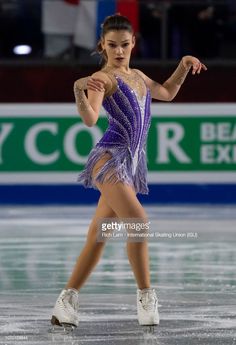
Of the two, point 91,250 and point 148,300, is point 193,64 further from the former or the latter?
point 148,300

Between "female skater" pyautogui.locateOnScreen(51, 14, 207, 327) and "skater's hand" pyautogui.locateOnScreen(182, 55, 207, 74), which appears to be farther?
"skater's hand" pyautogui.locateOnScreen(182, 55, 207, 74)

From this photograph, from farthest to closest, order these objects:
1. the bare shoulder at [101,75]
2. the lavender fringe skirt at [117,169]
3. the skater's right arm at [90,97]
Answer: the lavender fringe skirt at [117,169]
the bare shoulder at [101,75]
the skater's right arm at [90,97]

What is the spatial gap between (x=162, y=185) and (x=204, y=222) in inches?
74.9

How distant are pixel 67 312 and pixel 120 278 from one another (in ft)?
6.72

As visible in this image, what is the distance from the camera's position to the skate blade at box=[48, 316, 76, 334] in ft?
20.3

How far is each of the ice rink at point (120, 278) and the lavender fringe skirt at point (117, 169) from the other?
2.28ft

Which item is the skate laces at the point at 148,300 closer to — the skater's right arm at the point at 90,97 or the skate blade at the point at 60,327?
the skate blade at the point at 60,327

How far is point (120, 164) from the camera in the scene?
6238 millimetres

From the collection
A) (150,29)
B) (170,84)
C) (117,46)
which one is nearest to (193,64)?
(170,84)

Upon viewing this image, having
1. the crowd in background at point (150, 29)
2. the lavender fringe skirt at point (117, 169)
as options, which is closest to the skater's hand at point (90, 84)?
the lavender fringe skirt at point (117, 169)

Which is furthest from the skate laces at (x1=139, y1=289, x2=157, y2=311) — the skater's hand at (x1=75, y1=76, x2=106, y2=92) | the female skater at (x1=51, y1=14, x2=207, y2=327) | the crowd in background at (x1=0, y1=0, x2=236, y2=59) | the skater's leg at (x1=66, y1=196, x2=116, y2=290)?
the crowd in background at (x1=0, y1=0, x2=236, y2=59)

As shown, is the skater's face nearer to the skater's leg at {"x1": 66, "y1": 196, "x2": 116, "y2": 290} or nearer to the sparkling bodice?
the sparkling bodice

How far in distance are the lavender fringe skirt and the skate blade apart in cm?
67

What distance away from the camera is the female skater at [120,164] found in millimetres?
6188
